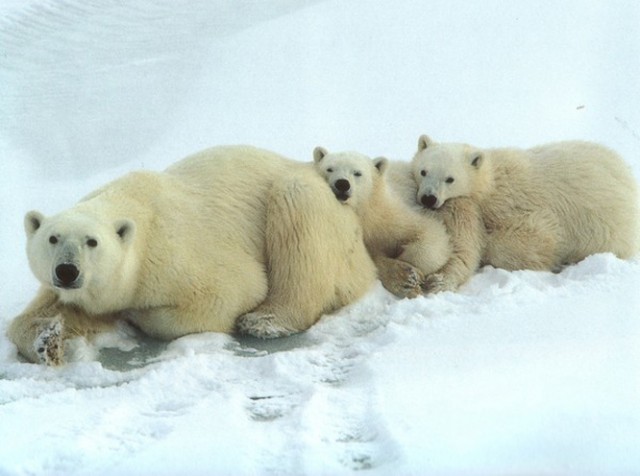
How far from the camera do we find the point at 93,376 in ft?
13.9

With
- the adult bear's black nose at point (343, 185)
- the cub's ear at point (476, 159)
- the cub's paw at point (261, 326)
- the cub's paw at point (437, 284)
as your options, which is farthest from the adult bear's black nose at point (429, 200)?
the cub's paw at point (261, 326)

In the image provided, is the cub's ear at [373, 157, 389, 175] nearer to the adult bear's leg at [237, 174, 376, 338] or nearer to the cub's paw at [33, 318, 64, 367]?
the adult bear's leg at [237, 174, 376, 338]

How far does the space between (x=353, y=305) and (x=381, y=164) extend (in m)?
0.95

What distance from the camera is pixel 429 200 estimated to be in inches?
229

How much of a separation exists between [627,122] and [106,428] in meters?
5.42

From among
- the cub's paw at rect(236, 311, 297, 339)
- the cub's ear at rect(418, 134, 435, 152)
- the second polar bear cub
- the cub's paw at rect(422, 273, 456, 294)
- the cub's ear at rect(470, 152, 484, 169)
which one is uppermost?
the cub's ear at rect(418, 134, 435, 152)

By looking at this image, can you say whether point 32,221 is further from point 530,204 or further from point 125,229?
point 530,204

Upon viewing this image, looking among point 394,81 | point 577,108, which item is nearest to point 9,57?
point 394,81

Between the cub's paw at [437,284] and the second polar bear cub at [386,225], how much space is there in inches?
1.8

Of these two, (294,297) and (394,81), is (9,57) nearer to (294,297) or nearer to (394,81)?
(394,81)

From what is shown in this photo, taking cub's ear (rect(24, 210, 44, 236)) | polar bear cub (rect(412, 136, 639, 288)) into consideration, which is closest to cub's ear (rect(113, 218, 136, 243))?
cub's ear (rect(24, 210, 44, 236))

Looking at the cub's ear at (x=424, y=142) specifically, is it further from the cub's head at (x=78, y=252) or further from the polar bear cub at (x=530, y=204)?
the cub's head at (x=78, y=252)

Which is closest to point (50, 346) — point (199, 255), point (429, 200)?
point (199, 255)

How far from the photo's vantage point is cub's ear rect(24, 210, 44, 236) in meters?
4.35
